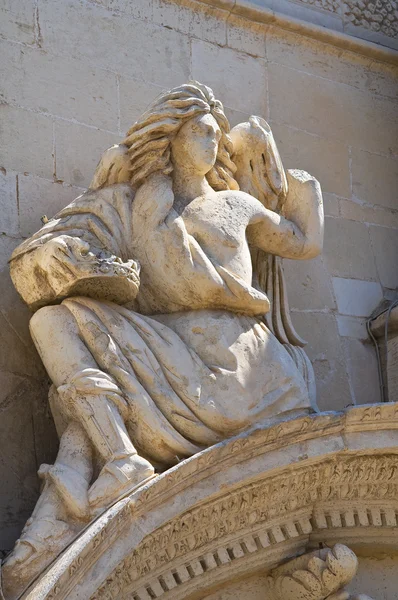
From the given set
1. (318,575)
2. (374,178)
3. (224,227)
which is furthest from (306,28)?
(318,575)

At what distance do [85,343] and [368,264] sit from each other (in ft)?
5.24

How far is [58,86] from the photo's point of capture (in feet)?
19.5

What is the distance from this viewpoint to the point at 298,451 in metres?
5.24

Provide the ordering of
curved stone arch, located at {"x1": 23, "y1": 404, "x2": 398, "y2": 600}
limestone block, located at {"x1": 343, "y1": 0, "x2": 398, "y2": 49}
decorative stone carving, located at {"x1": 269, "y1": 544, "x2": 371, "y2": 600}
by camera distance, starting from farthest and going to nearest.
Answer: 1. limestone block, located at {"x1": 343, "y1": 0, "x2": 398, "y2": 49}
2. decorative stone carving, located at {"x1": 269, "y1": 544, "x2": 371, "y2": 600}
3. curved stone arch, located at {"x1": 23, "y1": 404, "x2": 398, "y2": 600}

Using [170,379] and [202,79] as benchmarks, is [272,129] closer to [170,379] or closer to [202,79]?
[202,79]

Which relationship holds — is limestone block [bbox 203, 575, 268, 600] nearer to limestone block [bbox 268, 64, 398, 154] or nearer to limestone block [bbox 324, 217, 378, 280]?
limestone block [bbox 324, 217, 378, 280]

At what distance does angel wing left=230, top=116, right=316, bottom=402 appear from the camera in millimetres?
5738

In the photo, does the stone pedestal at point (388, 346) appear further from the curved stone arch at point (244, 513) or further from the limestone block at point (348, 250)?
the curved stone arch at point (244, 513)

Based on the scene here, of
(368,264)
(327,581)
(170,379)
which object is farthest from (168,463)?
(368,264)

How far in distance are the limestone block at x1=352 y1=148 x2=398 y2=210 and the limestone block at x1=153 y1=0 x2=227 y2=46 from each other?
0.69 metres

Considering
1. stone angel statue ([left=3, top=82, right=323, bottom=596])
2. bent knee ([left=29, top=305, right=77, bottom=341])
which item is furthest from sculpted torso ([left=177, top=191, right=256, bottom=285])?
bent knee ([left=29, top=305, right=77, bottom=341])

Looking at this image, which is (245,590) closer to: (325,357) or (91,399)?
(91,399)

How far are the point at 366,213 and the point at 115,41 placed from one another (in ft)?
3.70

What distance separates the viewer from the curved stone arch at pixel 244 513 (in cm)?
485
